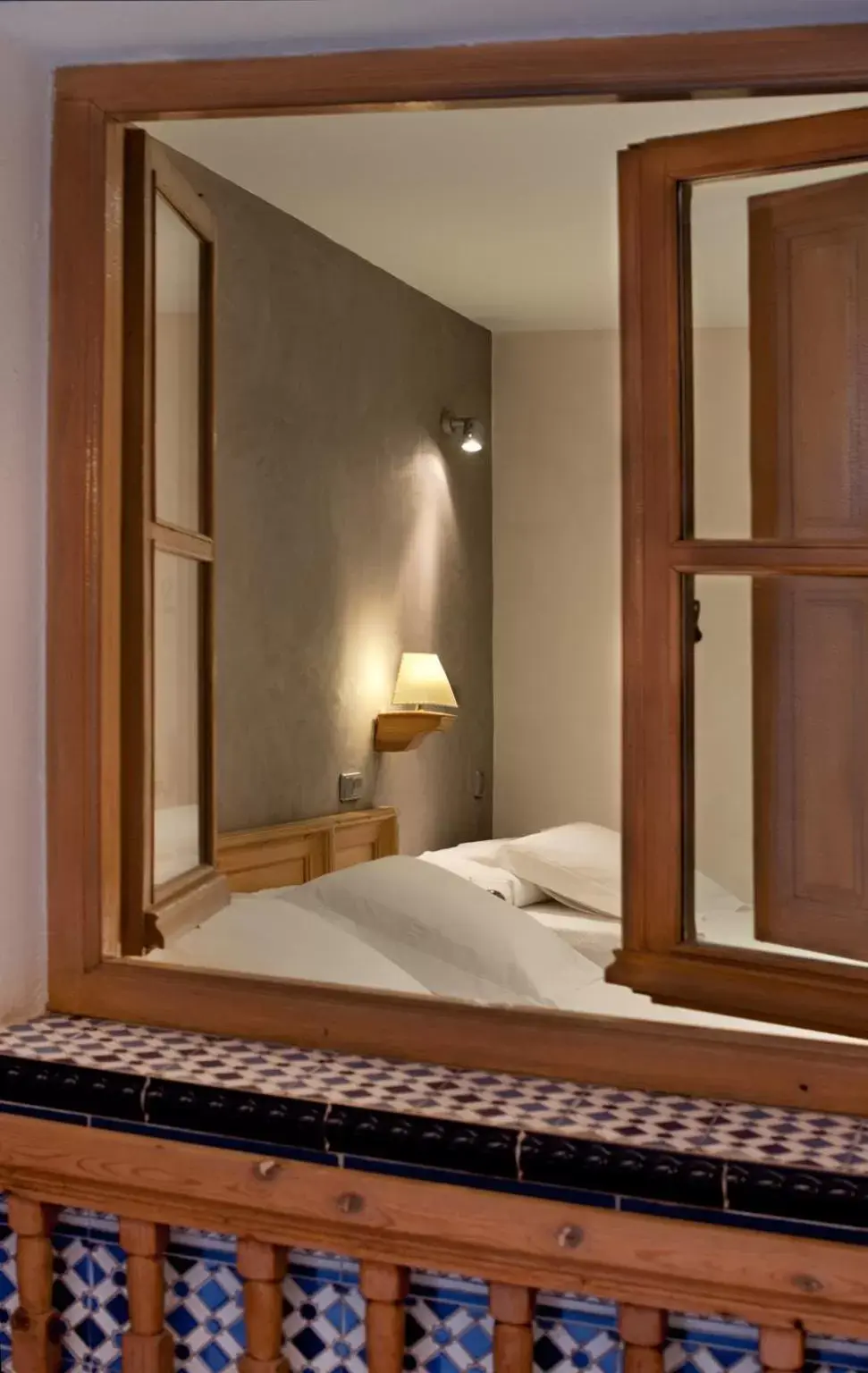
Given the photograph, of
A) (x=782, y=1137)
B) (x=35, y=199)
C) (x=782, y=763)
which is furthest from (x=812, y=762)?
(x=35, y=199)

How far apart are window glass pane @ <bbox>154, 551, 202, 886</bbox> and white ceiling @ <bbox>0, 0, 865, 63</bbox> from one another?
2.01 feet

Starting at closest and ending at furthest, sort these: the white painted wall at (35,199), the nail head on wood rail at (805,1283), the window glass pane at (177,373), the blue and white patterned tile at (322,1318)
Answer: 1. the nail head on wood rail at (805,1283)
2. the blue and white patterned tile at (322,1318)
3. the white painted wall at (35,199)
4. the window glass pane at (177,373)

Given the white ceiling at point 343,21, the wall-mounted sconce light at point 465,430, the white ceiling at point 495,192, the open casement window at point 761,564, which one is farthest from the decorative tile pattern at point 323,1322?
the wall-mounted sconce light at point 465,430

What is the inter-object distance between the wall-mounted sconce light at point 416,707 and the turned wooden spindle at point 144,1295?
0.93 meters

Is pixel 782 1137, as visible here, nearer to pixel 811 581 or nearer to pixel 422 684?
pixel 811 581

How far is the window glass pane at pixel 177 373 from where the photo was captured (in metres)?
1.72

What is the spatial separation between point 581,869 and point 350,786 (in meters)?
0.39

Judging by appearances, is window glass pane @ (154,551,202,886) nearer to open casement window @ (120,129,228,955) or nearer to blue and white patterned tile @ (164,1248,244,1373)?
open casement window @ (120,129,228,955)

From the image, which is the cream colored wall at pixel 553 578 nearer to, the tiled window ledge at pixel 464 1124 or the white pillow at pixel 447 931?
the white pillow at pixel 447 931

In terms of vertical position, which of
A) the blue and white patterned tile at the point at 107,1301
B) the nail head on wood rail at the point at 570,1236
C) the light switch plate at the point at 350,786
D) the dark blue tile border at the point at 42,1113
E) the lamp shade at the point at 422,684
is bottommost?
the blue and white patterned tile at the point at 107,1301

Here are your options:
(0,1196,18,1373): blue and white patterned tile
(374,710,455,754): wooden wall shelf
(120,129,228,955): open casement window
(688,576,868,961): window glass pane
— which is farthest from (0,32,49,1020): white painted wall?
(688,576,868,961): window glass pane

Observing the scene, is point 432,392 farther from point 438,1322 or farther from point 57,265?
point 438,1322

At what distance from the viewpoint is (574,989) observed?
154 cm

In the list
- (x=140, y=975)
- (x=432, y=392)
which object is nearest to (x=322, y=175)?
(x=432, y=392)
